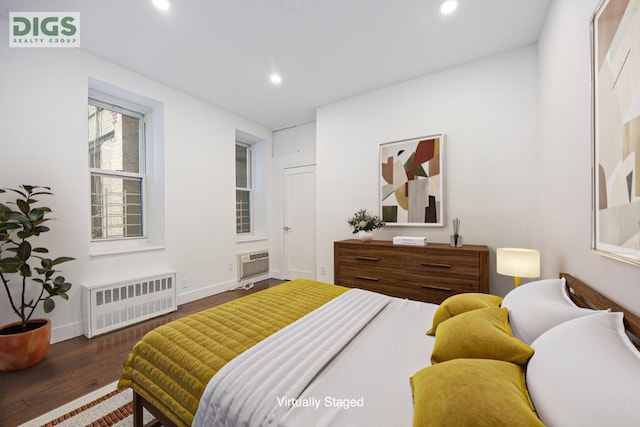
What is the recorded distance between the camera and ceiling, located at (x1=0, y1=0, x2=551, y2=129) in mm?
1949

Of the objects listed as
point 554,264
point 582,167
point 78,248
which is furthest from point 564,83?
point 78,248

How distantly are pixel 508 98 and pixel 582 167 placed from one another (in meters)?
1.59

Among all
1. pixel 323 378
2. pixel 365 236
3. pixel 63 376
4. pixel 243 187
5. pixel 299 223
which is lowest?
pixel 63 376

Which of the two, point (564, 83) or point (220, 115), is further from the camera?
point (220, 115)

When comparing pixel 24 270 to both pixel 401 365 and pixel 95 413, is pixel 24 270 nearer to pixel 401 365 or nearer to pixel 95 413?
pixel 95 413

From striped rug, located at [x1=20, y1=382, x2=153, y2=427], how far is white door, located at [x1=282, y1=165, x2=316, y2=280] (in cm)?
284

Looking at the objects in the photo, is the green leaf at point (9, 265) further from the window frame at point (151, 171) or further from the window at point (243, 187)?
the window at point (243, 187)

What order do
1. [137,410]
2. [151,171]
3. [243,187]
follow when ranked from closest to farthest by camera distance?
[137,410]
[151,171]
[243,187]

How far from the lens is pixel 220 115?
12.3ft

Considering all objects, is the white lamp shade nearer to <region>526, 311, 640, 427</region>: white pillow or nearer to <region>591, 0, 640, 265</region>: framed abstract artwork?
<region>591, 0, 640, 265</region>: framed abstract artwork

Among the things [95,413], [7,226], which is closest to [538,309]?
[95,413]

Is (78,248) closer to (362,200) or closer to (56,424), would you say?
(56,424)

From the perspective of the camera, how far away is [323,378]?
931 mm

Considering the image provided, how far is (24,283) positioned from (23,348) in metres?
0.50
